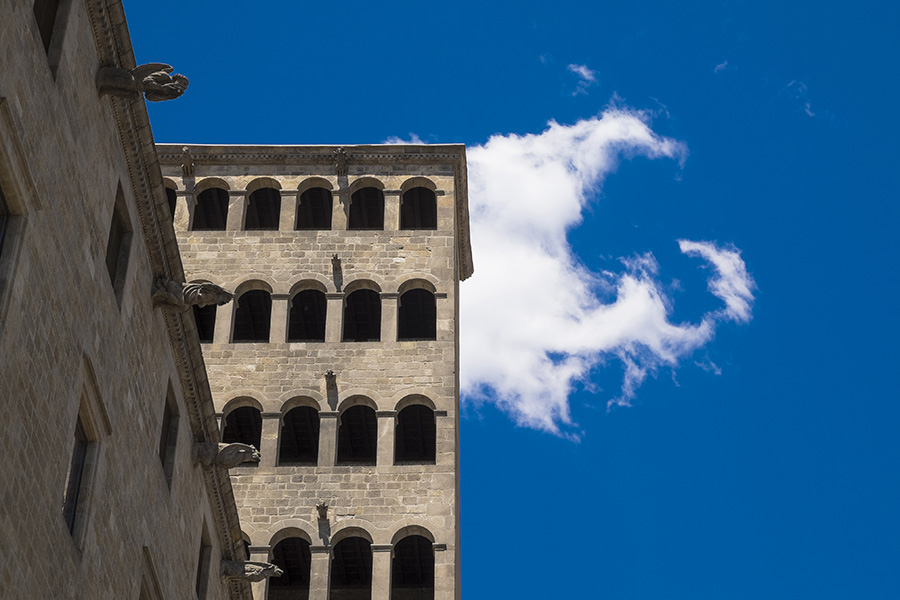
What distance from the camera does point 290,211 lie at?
149 feet

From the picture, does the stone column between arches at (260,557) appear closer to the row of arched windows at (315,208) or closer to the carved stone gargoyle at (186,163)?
the row of arched windows at (315,208)

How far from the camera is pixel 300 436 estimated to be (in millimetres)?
43375

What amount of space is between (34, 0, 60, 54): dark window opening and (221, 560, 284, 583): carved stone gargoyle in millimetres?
13627

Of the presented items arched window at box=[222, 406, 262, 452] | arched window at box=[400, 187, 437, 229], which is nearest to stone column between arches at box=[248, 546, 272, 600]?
arched window at box=[222, 406, 262, 452]

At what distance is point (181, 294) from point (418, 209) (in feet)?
74.2

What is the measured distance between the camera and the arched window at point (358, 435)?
141 feet

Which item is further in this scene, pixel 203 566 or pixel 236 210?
pixel 236 210

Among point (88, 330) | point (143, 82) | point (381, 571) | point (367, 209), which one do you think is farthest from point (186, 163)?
point (88, 330)

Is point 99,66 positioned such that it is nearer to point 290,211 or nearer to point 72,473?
point 72,473

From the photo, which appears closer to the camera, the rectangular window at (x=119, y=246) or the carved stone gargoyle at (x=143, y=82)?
the carved stone gargoyle at (x=143, y=82)

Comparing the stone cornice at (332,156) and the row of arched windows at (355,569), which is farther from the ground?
the stone cornice at (332,156)

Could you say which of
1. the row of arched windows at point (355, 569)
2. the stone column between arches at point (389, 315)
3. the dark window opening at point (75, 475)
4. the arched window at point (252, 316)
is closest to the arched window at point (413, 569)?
the row of arched windows at point (355, 569)

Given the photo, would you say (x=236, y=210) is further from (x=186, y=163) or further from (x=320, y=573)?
(x=320, y=573)

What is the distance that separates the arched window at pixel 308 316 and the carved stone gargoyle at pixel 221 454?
53.3 feet
